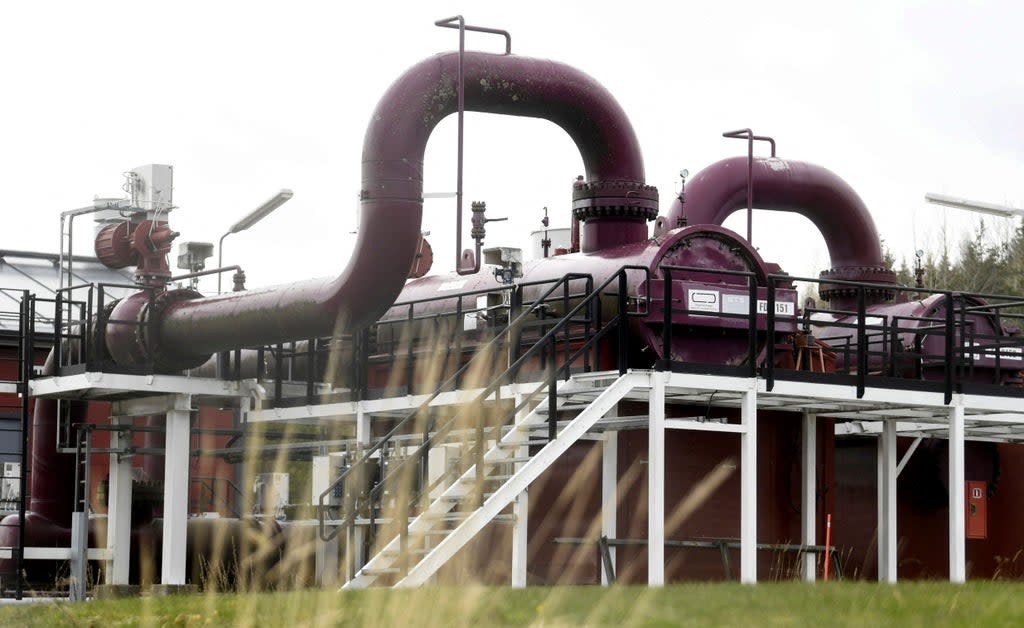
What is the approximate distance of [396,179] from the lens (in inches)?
738

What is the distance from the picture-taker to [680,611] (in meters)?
10.6

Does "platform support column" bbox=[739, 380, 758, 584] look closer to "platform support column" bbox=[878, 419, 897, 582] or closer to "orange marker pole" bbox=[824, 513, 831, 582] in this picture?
"orange marker pole" bbox=[824, 513, 831, 582]

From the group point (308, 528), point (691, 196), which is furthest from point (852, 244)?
point (308, 528)

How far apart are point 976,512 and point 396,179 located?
1032cm

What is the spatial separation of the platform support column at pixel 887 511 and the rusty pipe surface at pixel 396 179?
15.0ft

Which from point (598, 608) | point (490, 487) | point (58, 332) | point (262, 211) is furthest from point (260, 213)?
point (598, 608)

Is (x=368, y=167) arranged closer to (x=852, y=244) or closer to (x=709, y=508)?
(x=709, y=508)

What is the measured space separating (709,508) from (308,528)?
6735mm

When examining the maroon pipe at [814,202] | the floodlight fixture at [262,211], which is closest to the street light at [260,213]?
the floodlight fixture at [262,211]

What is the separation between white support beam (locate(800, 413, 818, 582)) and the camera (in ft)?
66.9

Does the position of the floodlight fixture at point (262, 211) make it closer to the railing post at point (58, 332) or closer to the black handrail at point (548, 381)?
the railing post at point (58, 332)

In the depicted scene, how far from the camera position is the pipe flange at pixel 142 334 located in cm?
2208

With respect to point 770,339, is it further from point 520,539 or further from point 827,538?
point 520,539

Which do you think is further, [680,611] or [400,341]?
[400,341]
